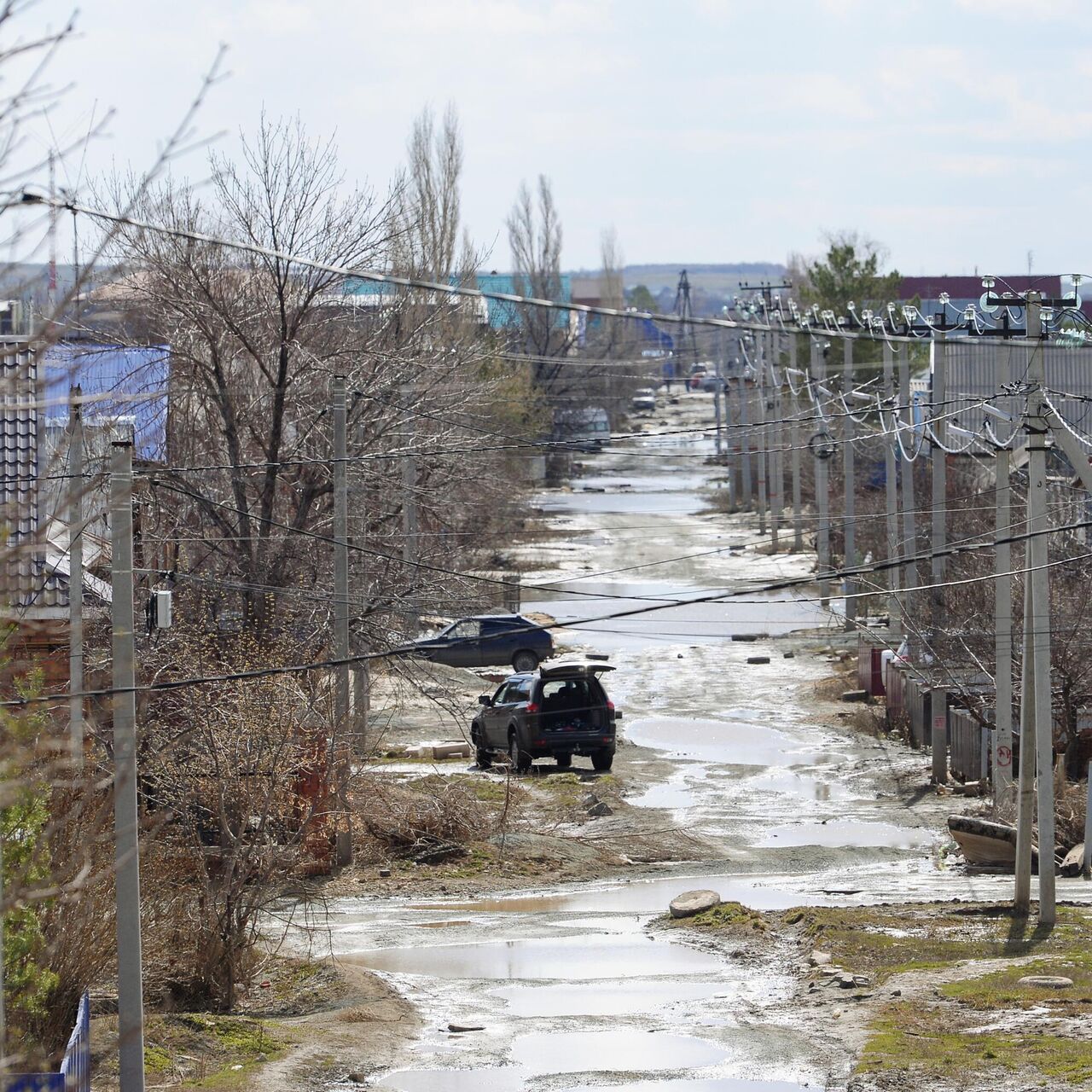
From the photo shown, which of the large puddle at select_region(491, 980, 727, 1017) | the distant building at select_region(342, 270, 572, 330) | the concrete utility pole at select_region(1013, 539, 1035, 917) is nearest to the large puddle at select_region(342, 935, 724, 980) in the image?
the large puddle at select_region(491, 980, 727, 1017)

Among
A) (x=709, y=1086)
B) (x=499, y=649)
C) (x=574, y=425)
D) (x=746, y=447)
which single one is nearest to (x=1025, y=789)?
(x=709, y=1086)

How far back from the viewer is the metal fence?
8578 millimetres

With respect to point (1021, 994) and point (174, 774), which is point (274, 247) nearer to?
point (174, 774)

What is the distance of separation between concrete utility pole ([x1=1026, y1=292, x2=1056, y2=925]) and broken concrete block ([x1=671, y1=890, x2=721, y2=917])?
3372mm

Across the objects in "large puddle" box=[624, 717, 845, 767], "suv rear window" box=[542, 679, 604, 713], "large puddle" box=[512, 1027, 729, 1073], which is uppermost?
"suv rear window" box=[542, 679, 604, 713]

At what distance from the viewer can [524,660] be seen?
3628 centimetres

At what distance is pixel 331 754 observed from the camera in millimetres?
16328

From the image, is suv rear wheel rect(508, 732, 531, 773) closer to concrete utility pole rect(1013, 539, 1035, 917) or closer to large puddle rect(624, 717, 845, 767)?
large puddle rect(624, 717, 845, 767)

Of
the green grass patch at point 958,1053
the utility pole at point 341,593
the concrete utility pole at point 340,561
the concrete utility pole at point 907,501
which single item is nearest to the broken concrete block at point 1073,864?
the green grass patch at point 958,1053

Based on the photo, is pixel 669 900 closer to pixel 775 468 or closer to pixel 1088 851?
pixel 1088 851

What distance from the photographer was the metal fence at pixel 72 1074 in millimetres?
8578

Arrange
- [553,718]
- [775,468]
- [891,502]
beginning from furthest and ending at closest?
[775,468], [891,502], [553,718]

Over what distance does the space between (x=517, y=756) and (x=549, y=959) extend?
378 inches

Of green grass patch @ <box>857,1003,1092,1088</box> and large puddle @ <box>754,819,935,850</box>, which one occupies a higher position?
green grass patch @ <box>857,1003,1092,1088</box>
